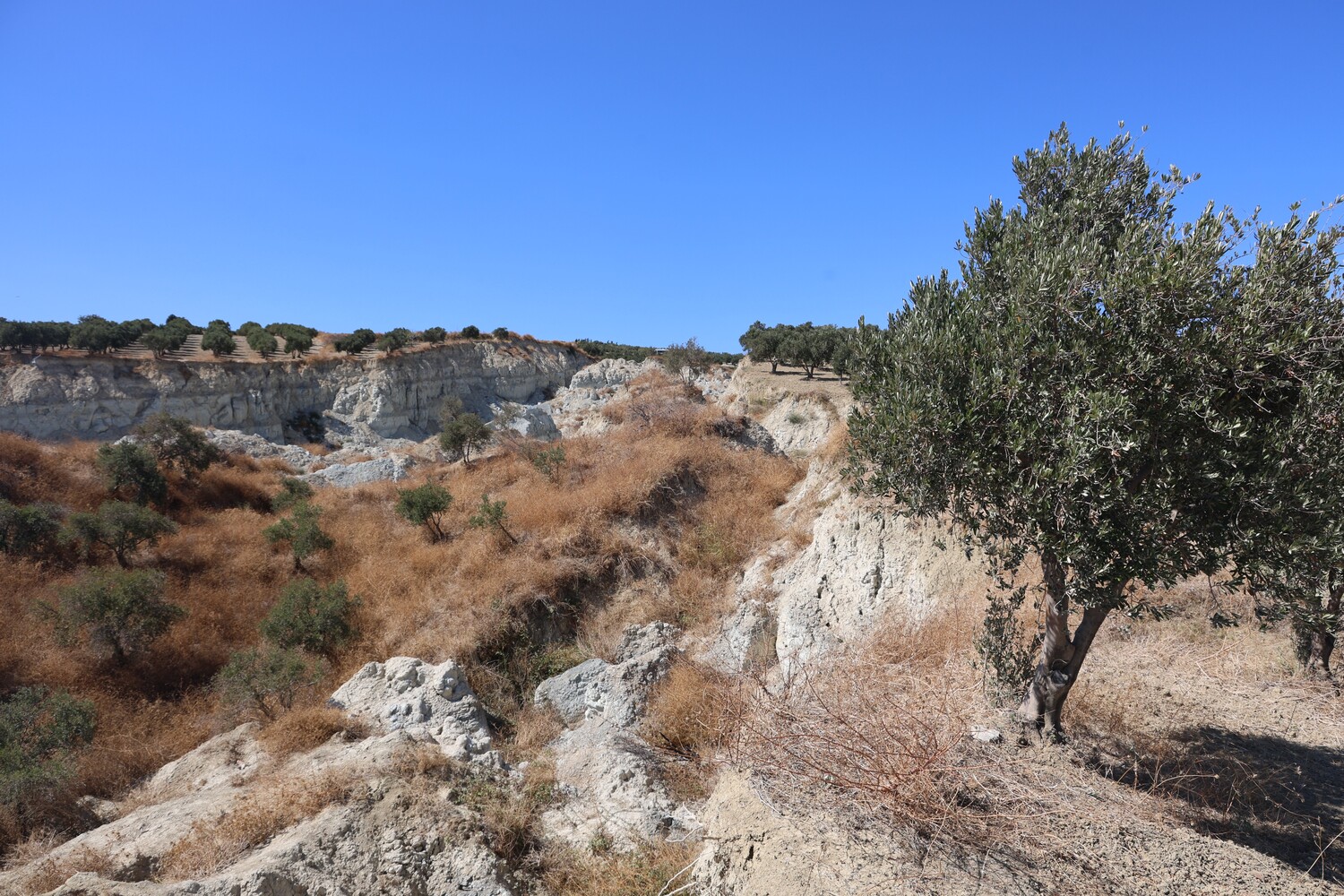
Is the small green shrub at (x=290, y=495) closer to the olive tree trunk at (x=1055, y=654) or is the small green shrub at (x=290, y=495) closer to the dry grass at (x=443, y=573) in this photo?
the dry grass at (x=443, y=573)

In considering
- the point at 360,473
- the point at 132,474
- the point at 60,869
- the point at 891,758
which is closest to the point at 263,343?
the point at 360,473

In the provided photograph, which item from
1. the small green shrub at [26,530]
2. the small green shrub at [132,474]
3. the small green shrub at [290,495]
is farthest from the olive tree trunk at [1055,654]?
the small green shrub at [132,474]

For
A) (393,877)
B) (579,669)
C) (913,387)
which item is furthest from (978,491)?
(579,669)

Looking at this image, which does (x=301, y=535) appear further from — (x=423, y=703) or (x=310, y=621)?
(x=423, y=703)

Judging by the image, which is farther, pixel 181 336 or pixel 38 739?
pixel 181 336

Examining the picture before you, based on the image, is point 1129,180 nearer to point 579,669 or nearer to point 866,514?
point 866,514

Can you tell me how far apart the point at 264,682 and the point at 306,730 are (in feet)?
6.79

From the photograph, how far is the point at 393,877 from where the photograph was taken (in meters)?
6.89

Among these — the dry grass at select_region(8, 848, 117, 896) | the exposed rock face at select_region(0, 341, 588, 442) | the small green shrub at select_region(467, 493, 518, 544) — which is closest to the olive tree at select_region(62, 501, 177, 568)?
the small green shrub at select_region(467, 493, 518, 544)

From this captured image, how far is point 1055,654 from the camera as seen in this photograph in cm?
658

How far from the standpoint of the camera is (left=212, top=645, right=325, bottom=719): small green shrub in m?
11.9

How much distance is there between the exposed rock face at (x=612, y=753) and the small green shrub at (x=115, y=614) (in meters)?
9.92

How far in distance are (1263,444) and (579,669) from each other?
11750 mm

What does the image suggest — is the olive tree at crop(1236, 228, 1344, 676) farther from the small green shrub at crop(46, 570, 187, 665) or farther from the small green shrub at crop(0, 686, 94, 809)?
the small green shrub at crop(46, 570, 187, 665)
